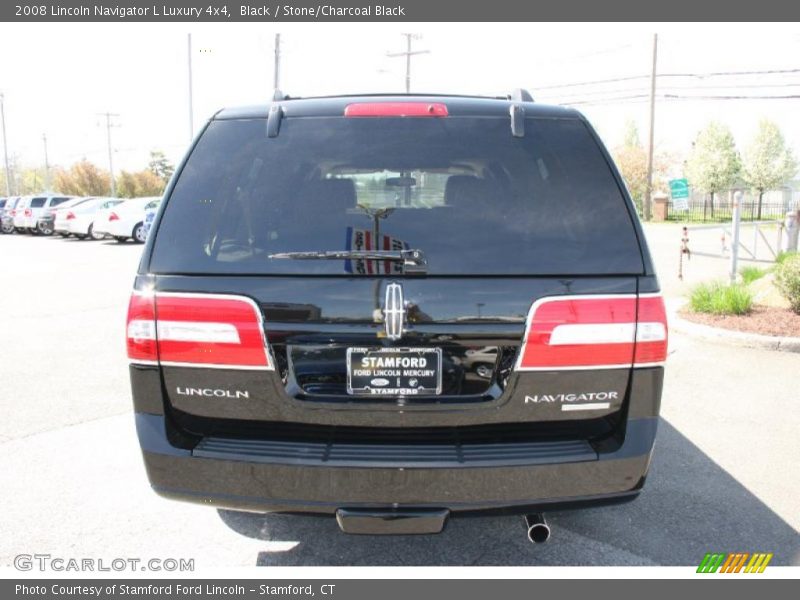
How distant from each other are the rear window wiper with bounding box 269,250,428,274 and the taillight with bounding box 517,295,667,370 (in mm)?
442

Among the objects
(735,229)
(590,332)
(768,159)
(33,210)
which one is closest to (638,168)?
(768,159)

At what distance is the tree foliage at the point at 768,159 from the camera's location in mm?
58938

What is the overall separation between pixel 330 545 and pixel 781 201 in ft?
221

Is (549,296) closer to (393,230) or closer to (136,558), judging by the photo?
(393,230)

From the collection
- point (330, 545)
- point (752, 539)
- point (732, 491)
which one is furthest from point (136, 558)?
point (732, 491)

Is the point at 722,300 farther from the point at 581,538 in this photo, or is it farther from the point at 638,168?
the point at 638,168

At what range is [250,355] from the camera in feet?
7.59

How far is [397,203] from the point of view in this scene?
2.73 m

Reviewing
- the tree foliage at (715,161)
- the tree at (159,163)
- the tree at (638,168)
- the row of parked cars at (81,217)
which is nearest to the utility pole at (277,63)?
the row of parked cars at (81,217)

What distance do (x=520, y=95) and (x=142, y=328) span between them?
77.2 inches

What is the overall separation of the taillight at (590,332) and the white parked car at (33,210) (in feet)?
102

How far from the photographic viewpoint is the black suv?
7.52 feet

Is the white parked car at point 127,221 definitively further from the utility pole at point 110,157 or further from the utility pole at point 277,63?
the utility pole at point 110,157

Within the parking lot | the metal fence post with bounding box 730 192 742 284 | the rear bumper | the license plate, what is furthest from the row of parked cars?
the license plate
